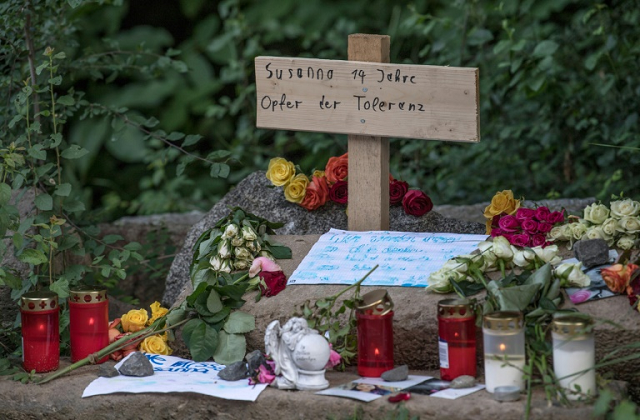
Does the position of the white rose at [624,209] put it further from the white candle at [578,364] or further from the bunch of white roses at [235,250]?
the bunch of white roses at [235,250]

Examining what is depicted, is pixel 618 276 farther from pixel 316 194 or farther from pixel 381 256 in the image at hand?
pixel 316 194

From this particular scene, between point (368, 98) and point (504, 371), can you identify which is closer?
point (504, 371)

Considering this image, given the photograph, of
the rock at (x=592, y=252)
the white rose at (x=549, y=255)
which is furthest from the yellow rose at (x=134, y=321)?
the rock at (x=592, y=252)

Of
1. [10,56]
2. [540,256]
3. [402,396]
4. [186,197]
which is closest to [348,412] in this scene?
[402,396]

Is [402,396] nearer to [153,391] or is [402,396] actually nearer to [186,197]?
[153,391]

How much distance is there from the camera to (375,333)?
8.09 feet

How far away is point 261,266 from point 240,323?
0.79 ft

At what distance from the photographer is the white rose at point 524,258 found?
2.65m

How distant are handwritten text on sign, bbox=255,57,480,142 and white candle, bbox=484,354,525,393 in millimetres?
903

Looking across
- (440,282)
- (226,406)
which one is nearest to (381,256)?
(440,282)

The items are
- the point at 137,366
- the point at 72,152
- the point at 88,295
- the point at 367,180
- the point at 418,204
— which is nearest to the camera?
the point at 137,366

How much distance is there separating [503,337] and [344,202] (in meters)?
1.22

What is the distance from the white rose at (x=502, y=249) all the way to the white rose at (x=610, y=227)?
325mm

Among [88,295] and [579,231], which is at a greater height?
[579,231]
